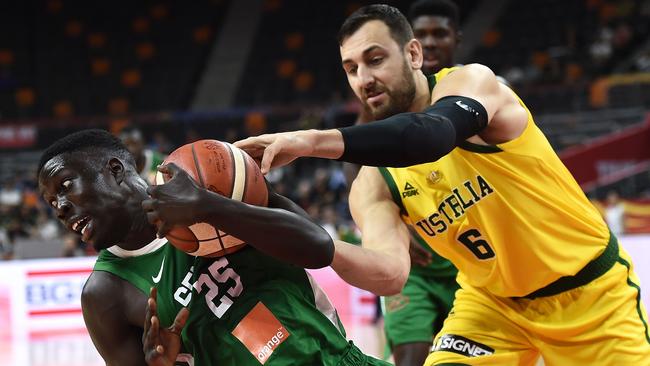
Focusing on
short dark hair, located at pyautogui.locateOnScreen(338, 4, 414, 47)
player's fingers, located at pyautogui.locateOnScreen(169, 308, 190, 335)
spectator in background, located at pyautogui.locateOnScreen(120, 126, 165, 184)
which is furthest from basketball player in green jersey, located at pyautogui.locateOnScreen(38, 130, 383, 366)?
spectator in background, located at pyautogui.locateOnScreen(120, 126, 165, 184)

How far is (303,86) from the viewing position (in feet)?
72.8

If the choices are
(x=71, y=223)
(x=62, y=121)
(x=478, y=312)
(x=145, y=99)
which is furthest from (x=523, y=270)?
(x=145, y=99)

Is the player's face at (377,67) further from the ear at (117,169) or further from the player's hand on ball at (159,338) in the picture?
the player's hand on ball at (159,338)

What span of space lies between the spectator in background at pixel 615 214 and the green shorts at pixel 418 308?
329 inches

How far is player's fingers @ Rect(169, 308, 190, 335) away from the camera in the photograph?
269cm

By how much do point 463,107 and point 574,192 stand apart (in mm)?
917

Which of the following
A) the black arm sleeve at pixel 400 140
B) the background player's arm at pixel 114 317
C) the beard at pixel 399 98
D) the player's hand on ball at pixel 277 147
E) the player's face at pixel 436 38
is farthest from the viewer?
the player's face at pixel 436 38

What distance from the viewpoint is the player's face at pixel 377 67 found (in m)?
3.47

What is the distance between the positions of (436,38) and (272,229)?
354cm

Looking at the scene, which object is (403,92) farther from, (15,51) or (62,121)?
(15,51)

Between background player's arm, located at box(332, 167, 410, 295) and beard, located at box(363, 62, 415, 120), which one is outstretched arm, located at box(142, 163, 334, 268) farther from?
beard, located at box(363, 62, 415, 120)

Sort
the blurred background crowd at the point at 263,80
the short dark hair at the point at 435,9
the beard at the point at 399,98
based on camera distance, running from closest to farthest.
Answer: the beard at the point at 399,98 < the short dark hair at the point at 435,9 < the blurred background crowd at the point at 263,80

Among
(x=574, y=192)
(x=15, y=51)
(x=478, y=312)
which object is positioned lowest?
(x=15, y=51)

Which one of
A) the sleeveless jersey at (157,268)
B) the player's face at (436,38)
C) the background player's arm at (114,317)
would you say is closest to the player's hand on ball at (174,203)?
the sleeveless jersey at (157,268)
